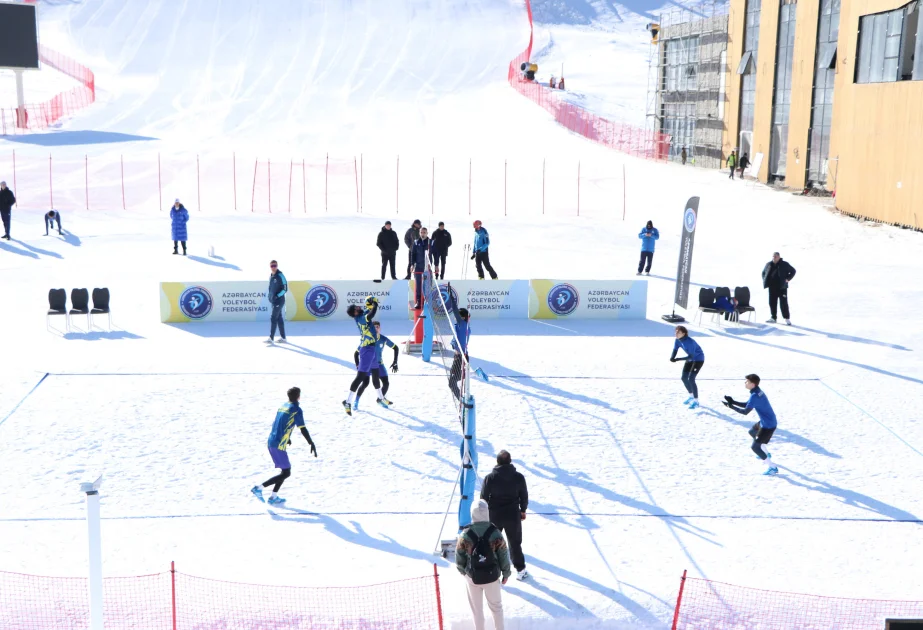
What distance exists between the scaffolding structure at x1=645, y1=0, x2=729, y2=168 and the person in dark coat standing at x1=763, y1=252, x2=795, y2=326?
29.0 m

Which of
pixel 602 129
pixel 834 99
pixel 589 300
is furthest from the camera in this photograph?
pixel 602 129

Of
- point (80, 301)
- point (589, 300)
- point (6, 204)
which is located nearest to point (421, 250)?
point (589, 300)

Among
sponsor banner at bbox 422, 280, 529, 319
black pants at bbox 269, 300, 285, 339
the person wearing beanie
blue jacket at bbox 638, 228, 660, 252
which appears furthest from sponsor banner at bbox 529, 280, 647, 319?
the person wearing beanie

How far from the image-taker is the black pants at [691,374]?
14.6 m

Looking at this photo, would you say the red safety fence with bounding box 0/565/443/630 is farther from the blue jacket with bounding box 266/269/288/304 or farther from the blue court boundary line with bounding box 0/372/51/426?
the blue jacket with bounding box 266/269/288/304

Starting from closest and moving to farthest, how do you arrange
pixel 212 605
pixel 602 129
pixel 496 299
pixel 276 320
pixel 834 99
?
pixel 212 605, pixel 276 320, pixel 496 299, pixel 834 99, pixel 602 129

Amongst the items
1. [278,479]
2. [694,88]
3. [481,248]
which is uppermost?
[694,88]

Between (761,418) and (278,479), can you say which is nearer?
(278,479)

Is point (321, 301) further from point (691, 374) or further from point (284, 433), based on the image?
point (284, 433)

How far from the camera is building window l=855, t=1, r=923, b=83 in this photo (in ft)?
95.4

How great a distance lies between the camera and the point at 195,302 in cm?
1958

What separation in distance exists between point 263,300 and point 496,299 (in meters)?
4.66

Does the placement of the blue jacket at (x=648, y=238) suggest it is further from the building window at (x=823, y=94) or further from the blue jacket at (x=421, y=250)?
the building window at (x=823, y=94)

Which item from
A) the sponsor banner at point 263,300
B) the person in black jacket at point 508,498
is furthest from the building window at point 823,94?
the person in black jacket at point 508,498
